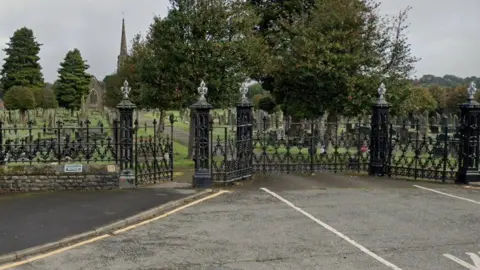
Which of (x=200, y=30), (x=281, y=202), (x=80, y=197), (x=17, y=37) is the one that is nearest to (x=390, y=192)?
(x=281, y=202)

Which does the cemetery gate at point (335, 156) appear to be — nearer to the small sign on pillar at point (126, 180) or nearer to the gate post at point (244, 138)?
the gate post at point (244, 138)

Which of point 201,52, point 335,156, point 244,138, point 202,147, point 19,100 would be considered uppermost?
point 201,52

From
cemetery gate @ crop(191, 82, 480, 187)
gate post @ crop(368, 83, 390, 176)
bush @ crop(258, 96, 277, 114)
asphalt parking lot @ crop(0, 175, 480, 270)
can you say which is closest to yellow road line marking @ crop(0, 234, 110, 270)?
asphalt parking lot @ crop(0, 175, 480, 270)

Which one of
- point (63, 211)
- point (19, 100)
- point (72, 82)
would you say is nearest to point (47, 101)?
point (19, 100)

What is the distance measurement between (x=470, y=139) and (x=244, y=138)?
6.37 metres

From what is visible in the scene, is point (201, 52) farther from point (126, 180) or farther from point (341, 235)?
point (341, 235)

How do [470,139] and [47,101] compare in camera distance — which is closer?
[470,139]

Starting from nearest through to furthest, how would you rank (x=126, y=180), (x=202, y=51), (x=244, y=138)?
(x=126, y=180)
(x=244, y=138)
(x=202, y=51)

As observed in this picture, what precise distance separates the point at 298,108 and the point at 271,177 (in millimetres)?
9504

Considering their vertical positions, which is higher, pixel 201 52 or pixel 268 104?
pixel 201 52

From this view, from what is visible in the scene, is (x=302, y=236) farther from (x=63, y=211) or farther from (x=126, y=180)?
(x=126, y=180)

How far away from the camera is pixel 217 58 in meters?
17.6

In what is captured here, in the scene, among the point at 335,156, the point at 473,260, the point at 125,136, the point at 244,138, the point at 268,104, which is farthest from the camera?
the point at 268,104

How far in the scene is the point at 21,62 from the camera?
57.2 m
